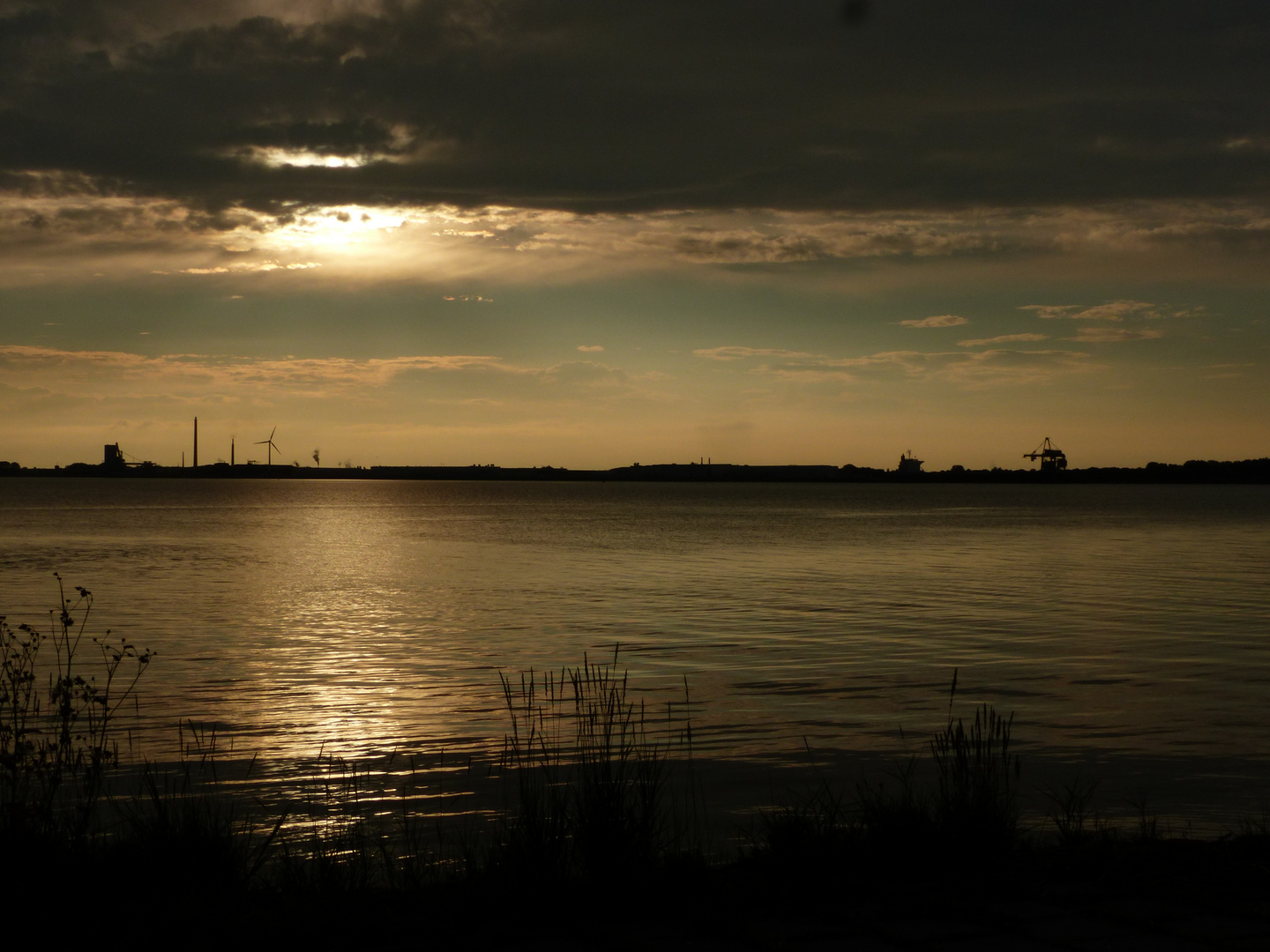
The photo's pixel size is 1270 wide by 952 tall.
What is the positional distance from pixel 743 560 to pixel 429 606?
23.0 metres

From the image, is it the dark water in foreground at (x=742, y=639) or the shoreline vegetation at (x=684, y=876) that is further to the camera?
the dark water in foreground at (x=742, y=639)

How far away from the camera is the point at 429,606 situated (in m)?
36.5

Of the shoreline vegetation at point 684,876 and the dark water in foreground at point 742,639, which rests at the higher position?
the shoreline vegetation at point 684,876

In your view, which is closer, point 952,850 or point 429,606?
point 952,850

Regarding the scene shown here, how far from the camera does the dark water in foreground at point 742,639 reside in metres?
16.4

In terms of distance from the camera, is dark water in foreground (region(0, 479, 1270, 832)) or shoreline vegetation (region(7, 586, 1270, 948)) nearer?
shoreline vegetation (region(7, 586, 1270, 948))

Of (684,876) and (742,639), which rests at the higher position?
(684,876)

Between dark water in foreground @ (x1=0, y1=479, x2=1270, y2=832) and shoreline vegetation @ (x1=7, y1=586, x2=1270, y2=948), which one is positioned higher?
shoreline vegetation @ (x1=7, y1=586, x2=1270, y2=948)

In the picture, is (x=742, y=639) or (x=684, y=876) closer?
(x=684, y=876)

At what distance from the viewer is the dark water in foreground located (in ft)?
53.9

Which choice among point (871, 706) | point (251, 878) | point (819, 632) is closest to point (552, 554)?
point (819, 632)

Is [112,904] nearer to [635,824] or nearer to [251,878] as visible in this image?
[251,878]

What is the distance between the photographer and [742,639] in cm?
2723

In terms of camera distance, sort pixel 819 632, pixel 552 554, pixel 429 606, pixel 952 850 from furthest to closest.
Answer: pixel 552 554
pixel 429 606
pixel 819 632
pixel 952 850
